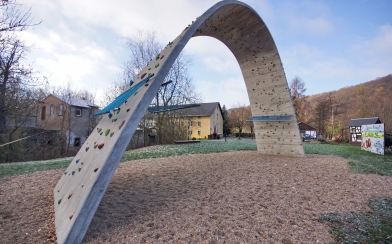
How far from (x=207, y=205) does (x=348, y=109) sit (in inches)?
1679

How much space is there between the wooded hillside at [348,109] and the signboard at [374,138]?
10.1 m

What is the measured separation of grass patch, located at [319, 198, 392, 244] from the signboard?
399 inches

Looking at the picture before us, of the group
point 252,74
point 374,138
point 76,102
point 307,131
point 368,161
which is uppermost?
point 76,102

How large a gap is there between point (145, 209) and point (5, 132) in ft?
46.7

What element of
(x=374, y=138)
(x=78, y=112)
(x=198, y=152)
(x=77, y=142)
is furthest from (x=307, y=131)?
(x=78, y=112)

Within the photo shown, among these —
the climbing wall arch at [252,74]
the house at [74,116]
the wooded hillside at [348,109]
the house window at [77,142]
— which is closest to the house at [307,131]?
the wooded hillside at [348,109]

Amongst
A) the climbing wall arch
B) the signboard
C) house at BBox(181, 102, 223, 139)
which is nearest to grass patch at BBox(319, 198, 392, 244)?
the climbing wall arch

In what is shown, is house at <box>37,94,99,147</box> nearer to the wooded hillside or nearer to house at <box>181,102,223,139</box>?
house at <box>181,102,223,139</box>

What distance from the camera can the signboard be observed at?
36.3ft

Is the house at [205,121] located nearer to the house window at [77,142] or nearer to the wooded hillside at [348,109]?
the wooded hillside at [348,109]

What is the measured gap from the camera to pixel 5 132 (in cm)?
1288

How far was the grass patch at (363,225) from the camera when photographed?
2.30 metres

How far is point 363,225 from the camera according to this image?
8.54 ft

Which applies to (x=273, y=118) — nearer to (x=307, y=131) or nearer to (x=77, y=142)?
(x=77, y=142)
